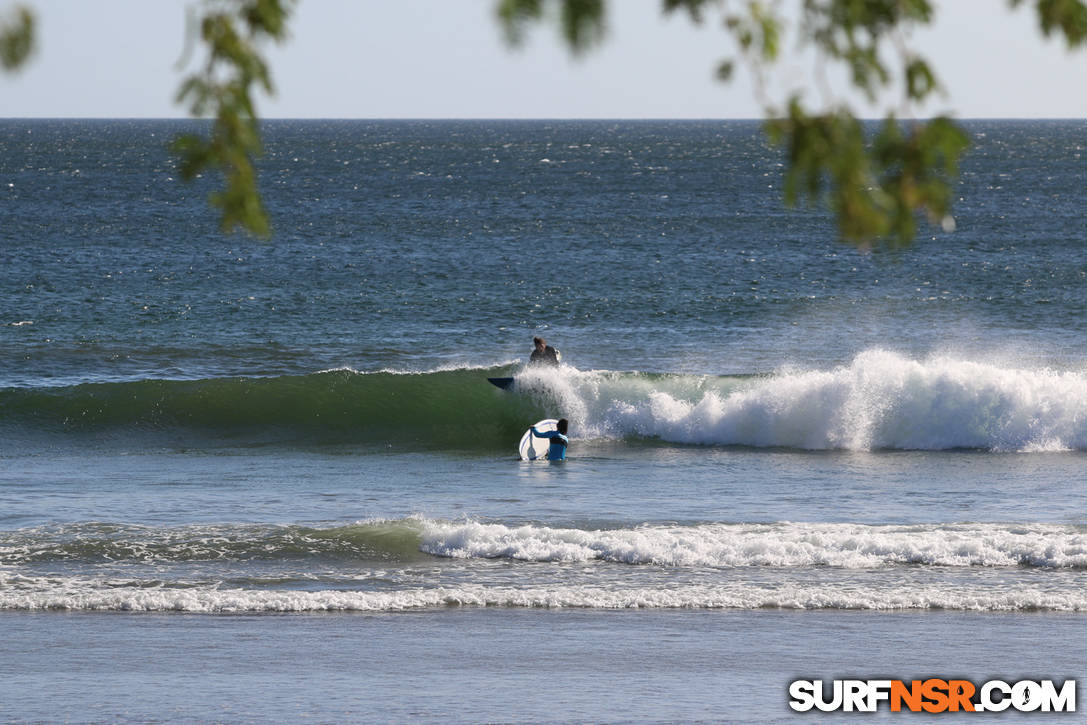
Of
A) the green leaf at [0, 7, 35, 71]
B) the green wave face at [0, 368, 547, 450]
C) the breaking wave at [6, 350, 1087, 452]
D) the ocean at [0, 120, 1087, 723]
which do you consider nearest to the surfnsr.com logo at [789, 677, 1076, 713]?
the ocean at [0, 120, 1087, 723]

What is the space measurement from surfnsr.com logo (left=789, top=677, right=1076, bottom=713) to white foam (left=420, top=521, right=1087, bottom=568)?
14.1 feet

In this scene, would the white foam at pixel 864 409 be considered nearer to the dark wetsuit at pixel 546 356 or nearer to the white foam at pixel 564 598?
the dark wetsuit at pixel 546 356

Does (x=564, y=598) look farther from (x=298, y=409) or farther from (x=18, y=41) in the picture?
(x=298, y=409)

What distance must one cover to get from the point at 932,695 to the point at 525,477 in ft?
38.4

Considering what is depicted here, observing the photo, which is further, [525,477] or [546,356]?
[546,356]

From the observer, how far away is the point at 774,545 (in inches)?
625

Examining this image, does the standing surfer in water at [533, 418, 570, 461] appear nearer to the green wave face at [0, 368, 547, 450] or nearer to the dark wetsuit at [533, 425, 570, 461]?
the dark wetsuit at [533, 425, 570, 461]

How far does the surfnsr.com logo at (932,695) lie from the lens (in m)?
10.5

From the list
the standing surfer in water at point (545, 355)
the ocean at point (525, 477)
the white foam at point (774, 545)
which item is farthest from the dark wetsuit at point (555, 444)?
the white foam at point (774, 545)

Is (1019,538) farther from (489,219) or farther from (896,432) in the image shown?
(489,219)

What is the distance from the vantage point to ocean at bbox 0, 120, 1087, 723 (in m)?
11.7

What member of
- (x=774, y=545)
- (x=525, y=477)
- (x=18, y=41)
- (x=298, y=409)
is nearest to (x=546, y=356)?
(x=298, y=409)

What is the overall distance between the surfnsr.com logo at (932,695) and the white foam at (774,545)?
431cm

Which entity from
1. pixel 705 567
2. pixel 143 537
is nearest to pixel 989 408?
pixel 705 567
